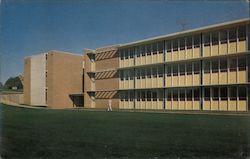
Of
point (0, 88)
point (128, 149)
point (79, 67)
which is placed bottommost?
point (128, 149)

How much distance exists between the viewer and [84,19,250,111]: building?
19.2 m

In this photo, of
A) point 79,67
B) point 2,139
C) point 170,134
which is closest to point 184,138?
point 170,134

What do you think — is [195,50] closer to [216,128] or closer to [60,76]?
[60,76]

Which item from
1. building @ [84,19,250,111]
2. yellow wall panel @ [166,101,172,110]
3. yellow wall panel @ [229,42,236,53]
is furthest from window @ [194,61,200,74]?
yellow wall panel @ [229,42,236,53]

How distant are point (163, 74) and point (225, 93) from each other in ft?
18.5

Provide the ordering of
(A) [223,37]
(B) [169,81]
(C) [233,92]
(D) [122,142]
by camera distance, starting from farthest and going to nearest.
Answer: (B) [169,81]
(A) [223,37]
(C) [233,92]
(D) [122,142]

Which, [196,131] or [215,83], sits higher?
[215,83]

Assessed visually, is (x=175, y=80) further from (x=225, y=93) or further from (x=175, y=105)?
(x=225, y=93)

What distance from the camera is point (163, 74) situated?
73.6 ft

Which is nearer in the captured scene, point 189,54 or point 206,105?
point 206,105

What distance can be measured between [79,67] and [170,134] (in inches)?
566

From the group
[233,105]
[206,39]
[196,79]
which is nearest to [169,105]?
[196,79]

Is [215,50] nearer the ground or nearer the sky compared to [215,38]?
nearer the ground

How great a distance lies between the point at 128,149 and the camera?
7305mm
